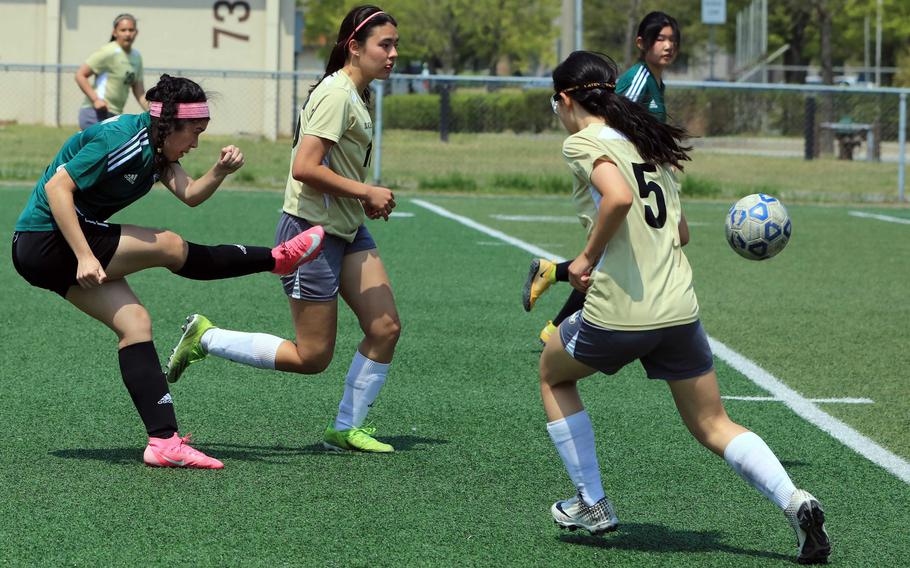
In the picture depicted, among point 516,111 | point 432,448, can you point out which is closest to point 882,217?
point 516,111

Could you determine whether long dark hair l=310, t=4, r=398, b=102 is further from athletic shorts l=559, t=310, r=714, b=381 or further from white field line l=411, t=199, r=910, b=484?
white field line l=411, t=199, r=910, b=484

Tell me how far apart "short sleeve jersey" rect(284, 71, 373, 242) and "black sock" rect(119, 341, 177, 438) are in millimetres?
893

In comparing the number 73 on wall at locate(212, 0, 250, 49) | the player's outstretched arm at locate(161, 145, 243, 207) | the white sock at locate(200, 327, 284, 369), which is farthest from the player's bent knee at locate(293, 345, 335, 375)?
the number 73 on wall at locate(212, 0, 250, 49)

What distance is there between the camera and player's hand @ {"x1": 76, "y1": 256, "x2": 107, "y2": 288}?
17.3 ft

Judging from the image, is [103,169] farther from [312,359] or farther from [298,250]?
[312,359]

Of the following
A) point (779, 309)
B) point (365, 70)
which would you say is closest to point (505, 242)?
point (779, 309)

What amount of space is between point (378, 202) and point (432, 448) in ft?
3.90

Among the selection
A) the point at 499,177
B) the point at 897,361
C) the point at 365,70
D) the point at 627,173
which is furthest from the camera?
the point at 499,177

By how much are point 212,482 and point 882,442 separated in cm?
312

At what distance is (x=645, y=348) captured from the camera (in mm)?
4504

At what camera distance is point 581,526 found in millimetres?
4770

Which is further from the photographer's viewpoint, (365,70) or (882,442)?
(882,442)

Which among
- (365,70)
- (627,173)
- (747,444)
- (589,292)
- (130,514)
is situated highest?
(365,70)

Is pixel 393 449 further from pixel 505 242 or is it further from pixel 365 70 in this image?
pixel 505 242
